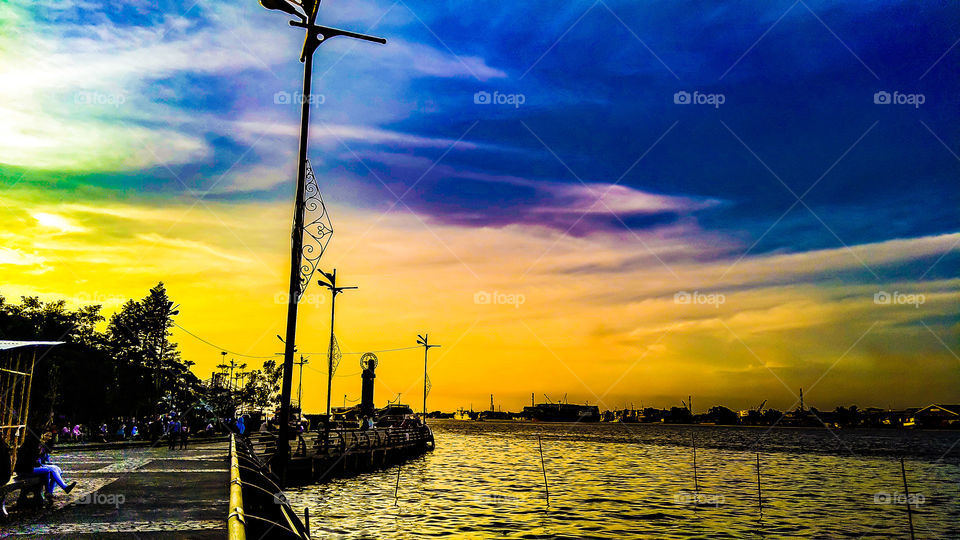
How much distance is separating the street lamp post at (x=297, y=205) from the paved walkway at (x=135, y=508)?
185cm

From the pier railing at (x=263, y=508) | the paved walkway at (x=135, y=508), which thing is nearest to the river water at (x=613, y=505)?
the paved walkway at (x=135, y=508)

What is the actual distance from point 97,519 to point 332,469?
28.4m

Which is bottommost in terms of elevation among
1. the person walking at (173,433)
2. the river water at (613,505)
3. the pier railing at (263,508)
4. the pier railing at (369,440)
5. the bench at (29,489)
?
the river water at (613,505)

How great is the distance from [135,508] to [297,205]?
6472mm

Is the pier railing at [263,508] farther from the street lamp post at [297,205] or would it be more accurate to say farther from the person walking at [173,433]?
the person walking at [173,433]

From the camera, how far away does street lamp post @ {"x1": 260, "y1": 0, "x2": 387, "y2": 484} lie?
12102mm

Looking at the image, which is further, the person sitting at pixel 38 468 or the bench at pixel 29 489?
the person sitting at pixel 38 468

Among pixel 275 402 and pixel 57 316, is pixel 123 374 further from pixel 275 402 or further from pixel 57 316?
pixel 275 402

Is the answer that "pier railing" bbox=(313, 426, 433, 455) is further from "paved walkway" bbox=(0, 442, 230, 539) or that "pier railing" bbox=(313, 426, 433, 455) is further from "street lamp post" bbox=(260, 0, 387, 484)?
"street lamp post" bbox=(260, 0, 387, 484)

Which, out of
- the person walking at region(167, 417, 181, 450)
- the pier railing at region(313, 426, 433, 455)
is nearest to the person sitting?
the person walking at region(167, 417, 181, 450)

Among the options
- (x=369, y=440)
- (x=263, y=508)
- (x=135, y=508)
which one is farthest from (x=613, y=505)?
(x=263, y=508)

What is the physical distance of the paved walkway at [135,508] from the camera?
9906 millimetres

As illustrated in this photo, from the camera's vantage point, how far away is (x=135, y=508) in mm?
11875

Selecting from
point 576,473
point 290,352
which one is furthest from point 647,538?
point 576,473
